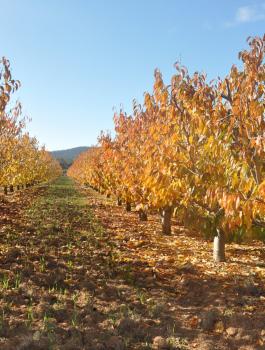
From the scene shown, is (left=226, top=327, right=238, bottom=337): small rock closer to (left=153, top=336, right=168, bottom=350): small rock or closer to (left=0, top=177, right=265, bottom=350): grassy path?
(left=0, top=177, right=265, bottom=350): grassy path

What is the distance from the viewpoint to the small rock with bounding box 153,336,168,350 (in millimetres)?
5336

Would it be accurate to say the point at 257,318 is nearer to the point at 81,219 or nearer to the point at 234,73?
the point at 234,73

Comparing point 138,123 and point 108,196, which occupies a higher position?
point 138,123

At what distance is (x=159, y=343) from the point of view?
539 centimetres

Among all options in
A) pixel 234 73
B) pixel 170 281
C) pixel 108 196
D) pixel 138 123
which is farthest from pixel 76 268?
pixel 108 196

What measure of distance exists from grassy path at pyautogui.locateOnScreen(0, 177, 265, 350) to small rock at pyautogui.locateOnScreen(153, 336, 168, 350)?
0.05ft

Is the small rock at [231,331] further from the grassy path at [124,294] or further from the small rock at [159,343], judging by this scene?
the small rock at [159,343]

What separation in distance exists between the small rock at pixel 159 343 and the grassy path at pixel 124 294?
0.05 ft

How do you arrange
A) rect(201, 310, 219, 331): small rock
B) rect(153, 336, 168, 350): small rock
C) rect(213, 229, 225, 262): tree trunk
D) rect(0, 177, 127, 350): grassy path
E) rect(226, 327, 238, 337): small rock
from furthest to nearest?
rect(213, 229, 225, 262): tree trunk
rect(201, 310, 219, 331): small rock
rect(226, 327, 238, 337): small rock
rect(0, 177, 127, 350): grassy path
rect(153, 336, 168, 350): small rock

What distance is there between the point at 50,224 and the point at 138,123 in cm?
553

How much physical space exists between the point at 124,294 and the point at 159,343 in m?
2.18

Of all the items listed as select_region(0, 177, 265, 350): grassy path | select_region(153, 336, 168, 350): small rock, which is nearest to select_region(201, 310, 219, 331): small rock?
select_region(0, 177, 265, 350): grassy path

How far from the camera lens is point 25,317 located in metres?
6.16

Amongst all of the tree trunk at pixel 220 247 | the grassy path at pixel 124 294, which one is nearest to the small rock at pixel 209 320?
the grassy path at pixel 124 294
